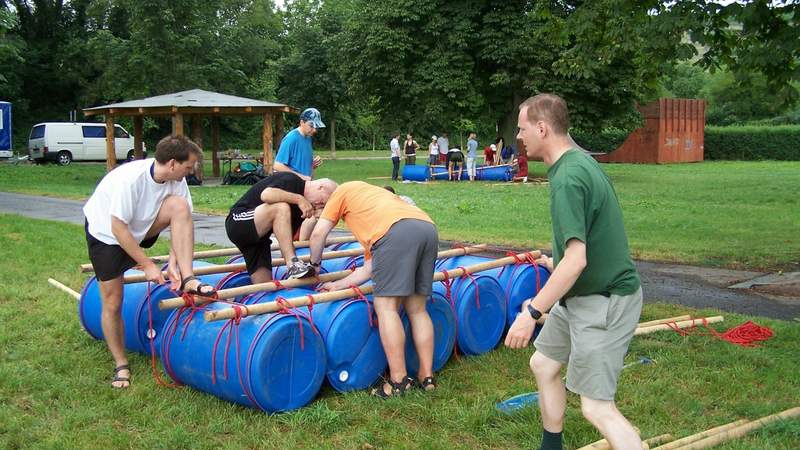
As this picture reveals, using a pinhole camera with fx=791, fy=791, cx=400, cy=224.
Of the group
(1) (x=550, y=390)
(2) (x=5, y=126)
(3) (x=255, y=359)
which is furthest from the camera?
(2) (x=5, y=126)

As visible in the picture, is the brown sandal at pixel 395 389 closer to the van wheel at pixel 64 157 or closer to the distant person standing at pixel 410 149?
the distant person standing at pixel 410 149

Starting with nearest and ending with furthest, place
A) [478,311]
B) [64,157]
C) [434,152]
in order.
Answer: [478,311] → [434,152] → [64,157]

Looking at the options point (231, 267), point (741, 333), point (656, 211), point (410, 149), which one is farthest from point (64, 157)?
point (741, 333)

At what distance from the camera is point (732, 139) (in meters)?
47.1

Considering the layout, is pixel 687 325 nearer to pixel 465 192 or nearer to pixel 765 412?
pixel 765 412

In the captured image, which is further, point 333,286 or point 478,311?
point 478,311

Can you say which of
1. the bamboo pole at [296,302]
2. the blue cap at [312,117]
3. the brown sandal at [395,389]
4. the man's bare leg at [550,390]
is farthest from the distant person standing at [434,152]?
the man's bare leg at [550,390]

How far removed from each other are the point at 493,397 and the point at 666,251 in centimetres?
664

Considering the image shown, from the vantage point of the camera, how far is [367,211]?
539 cm

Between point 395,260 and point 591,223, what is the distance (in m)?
1.97

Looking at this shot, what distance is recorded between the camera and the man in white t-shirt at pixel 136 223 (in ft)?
17.2

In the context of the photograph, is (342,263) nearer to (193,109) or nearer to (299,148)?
(299,148)

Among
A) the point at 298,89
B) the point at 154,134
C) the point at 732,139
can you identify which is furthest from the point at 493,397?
the point at 154,134

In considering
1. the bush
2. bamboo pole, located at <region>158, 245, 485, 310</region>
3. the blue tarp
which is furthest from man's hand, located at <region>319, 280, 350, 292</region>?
the bush
